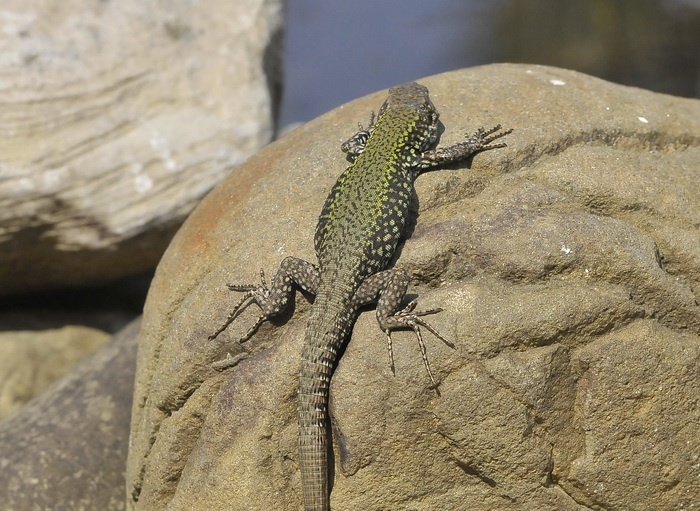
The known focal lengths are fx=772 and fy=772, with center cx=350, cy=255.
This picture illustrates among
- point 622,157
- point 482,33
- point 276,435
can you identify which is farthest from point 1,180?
point 482,33

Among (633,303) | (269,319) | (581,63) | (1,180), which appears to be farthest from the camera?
(581,63)

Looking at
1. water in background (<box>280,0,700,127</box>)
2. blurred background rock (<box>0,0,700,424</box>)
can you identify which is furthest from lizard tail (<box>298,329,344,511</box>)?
water in background (<box>280,0,700,127</box>)

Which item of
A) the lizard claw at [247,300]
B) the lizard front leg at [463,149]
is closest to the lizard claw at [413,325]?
the lizard claw at [247,300]

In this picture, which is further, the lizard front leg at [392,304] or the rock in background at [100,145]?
the rock in background at [100,145]

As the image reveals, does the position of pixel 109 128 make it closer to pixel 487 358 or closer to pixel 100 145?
pixel 100 145

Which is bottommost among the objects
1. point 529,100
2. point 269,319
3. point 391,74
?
point 391,74

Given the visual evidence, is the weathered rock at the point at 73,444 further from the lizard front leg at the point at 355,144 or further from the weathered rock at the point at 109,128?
the lizard front leg at the point at 355,144

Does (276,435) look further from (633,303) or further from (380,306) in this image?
(633,303)
